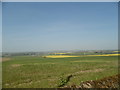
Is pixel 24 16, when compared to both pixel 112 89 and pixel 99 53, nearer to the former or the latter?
pixel 112 89

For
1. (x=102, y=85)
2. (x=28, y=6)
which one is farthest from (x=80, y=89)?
(x=28, y=6)

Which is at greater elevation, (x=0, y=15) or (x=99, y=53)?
(x=0, y=15)

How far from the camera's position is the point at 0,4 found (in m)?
1.93

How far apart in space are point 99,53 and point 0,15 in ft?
43.6

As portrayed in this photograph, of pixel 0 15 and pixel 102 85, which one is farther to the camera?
pixel 0 15

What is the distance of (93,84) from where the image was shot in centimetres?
188

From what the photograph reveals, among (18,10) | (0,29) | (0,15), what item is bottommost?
(0,29)

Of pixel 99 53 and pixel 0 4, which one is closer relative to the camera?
pixel 0 4

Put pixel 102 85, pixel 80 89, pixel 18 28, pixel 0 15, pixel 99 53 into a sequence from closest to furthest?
pixel 80 89
pixel 102 85
pixel 0 15
pixel 18 28
pixel 99 53

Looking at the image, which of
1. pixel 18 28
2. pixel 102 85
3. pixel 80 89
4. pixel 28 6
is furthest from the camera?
pixel 18 28

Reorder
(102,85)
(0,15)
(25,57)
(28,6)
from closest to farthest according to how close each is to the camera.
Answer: (102,85), (0,15), (28,6), (25,57)

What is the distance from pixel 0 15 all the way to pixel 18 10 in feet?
3.37

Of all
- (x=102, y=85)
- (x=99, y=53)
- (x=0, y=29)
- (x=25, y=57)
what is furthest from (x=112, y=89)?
(x=99, y=53)

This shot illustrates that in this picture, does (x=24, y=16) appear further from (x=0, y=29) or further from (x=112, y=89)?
(x=112, y=89)
